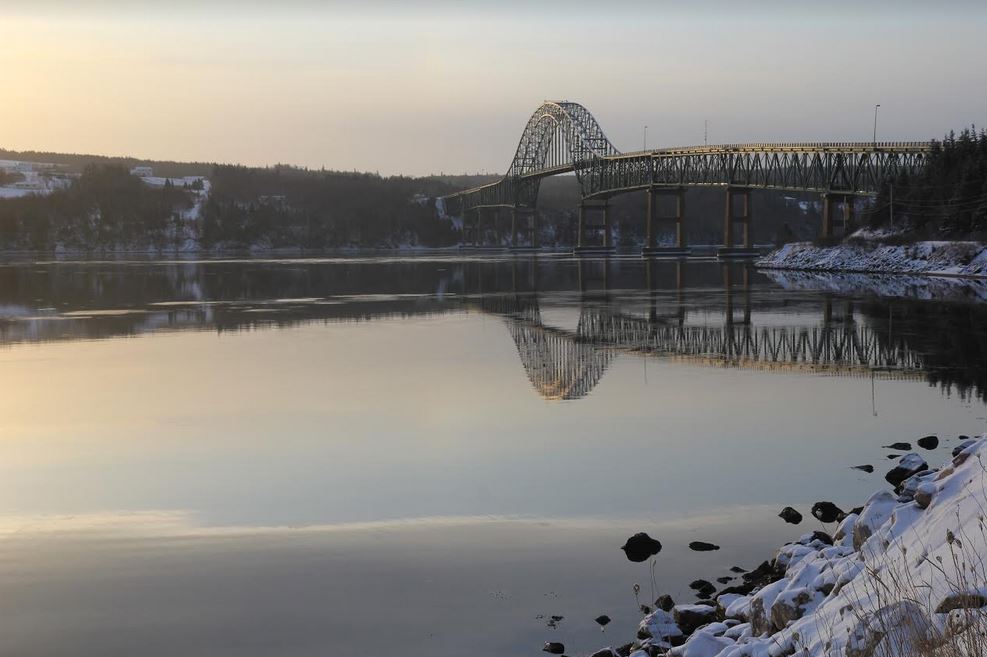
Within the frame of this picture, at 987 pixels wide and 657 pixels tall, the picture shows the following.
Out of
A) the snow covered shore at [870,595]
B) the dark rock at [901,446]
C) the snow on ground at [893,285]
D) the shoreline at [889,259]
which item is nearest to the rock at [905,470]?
the dark rock at [901,446]

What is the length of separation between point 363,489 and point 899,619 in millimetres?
7492

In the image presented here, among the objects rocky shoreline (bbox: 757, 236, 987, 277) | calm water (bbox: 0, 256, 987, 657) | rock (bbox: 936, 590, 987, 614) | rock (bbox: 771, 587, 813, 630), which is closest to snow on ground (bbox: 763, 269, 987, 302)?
rocky shoreline (bbox: 757, 236, 987, 277)

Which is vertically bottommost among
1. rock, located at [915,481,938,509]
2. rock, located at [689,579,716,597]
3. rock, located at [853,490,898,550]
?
rock, located at [689,579,716,597]

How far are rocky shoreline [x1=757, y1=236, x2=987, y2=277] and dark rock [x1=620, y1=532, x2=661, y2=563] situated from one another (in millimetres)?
53798

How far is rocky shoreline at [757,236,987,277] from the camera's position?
200ft

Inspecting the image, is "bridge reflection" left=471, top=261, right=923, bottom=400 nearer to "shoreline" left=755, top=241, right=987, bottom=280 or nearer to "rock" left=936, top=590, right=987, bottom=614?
"rock" left=936, top=590, right=987, bottom=614

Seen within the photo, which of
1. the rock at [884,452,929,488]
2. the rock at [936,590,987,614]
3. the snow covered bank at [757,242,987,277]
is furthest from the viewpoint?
the snow covered bank at [757,242,987,277]

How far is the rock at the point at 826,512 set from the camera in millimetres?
10891

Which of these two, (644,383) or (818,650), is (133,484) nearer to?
(818,650)

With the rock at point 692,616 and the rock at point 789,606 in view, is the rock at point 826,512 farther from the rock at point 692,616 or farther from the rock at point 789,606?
the rock at point 789,606

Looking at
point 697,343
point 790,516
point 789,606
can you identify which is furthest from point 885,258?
point 789,606

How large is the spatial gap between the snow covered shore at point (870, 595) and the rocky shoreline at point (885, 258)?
53918mm

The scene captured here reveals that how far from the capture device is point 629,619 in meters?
8.43

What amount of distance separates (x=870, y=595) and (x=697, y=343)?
21185 millimetres
